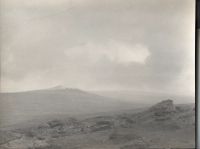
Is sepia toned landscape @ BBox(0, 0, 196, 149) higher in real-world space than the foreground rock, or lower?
higher

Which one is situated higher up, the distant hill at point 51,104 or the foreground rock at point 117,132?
the distant hill at point 51,104

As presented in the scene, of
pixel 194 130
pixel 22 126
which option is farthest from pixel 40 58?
pixel 194 130

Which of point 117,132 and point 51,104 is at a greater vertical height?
point 51,104

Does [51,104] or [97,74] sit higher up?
[97,74]

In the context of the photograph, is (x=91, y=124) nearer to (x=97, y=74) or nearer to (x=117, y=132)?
(x=117, y=132)

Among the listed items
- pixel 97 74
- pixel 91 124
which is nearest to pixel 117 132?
pixel 91 124

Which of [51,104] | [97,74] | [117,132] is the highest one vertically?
[97,74]

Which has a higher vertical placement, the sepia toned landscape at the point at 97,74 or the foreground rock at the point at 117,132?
the sepia toned landscape at the point at 97,74

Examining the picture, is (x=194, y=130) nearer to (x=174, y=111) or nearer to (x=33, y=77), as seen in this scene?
(x=174, y=111)

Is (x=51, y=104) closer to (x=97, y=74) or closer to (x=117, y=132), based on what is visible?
(x=97, y=74)

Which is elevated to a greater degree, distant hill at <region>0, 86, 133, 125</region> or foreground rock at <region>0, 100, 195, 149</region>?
distant hill at <region>0, 86, 133, 125</region>

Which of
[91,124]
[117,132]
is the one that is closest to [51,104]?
[91,124]
